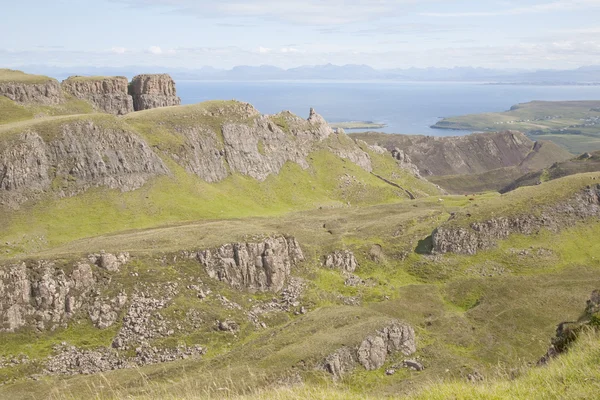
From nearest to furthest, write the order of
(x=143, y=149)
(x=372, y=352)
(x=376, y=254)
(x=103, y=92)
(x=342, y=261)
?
(x=372, y=352) < (x=342, y=261) < (x=376, y=254) < (x=143, y=149) < (x=103, y=92)

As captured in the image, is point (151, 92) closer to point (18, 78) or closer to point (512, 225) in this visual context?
point (18, 78)

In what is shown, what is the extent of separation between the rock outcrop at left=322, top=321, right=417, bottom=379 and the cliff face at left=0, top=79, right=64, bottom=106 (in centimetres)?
12572

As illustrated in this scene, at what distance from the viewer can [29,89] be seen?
463ft

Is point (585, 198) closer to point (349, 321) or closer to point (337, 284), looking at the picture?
point (337, 284)

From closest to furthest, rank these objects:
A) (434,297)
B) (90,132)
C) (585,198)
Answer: (434,297) → (585,198) → (90,132)

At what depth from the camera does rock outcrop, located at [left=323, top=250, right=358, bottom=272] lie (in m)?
82.1

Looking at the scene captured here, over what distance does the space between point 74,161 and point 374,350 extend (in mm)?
85544

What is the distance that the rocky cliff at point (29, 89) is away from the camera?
13788 centimetres

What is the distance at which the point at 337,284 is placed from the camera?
256 feet

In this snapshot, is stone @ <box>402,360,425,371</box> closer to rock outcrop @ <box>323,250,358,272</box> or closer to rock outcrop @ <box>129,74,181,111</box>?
rock outcrop @ <box>323,250,358,272</box>

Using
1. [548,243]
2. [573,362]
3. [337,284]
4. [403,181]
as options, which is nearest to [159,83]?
[403,181]

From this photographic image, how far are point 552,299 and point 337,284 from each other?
1205 inches

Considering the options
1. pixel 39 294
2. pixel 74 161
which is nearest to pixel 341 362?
pixel 39 294

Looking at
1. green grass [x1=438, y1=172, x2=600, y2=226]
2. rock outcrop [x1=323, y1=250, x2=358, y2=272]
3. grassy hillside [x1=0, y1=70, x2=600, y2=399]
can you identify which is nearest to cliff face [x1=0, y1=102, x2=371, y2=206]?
grassy hillside [x1=0, y1=70, x2=600, y2=399]
